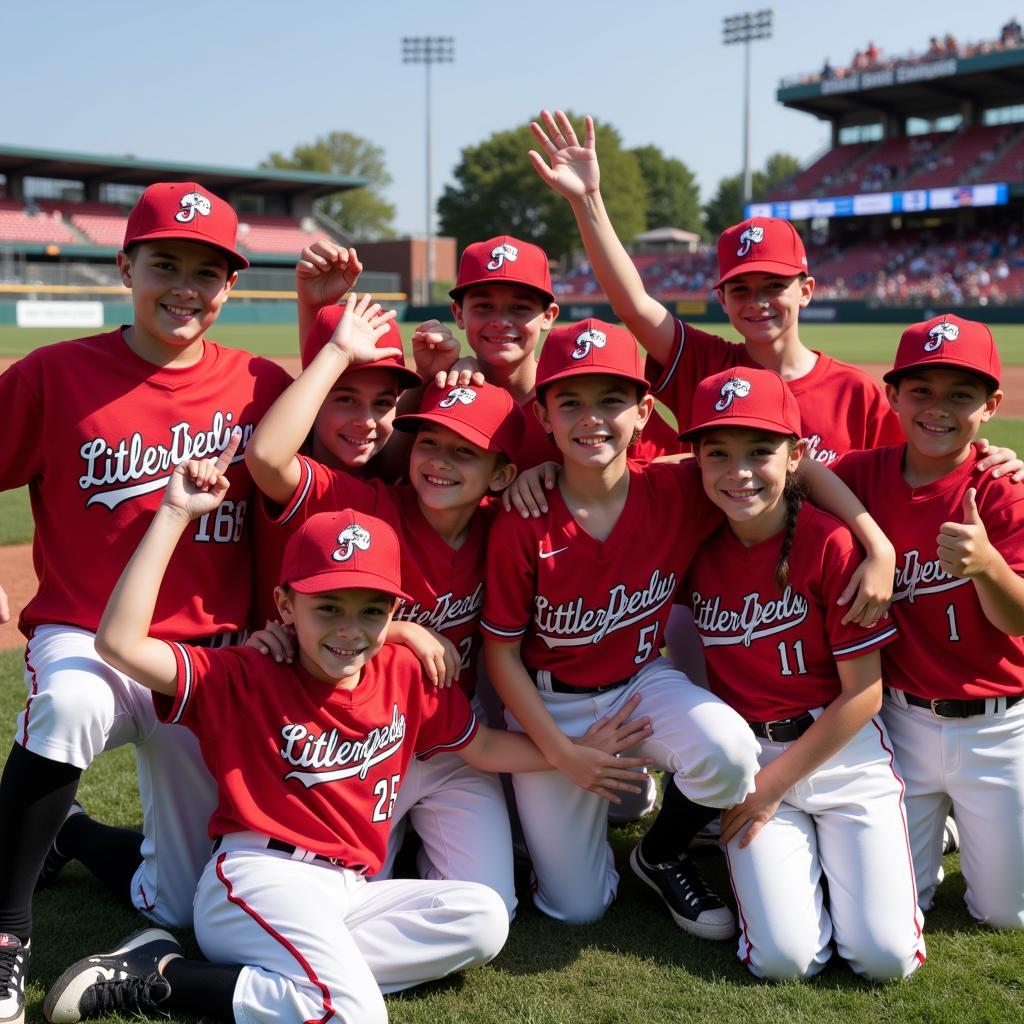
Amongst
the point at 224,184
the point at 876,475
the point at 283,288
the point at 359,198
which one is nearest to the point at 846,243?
the point at 283,288

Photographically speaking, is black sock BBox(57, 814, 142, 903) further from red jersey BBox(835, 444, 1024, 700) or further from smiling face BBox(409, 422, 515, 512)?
red jersey BBox(835, 444, 1024, 700)

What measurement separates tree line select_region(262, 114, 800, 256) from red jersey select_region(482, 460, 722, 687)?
51.3 m

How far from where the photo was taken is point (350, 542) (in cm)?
256

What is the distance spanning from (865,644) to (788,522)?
0.38 metres

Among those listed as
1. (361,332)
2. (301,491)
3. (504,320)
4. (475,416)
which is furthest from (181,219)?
(504,320)

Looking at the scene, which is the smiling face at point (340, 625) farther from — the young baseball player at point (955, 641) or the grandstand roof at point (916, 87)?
the grandstand roof at point (916, 87)

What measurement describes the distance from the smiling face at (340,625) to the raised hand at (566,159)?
1.60m

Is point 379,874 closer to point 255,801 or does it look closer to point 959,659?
point 255,801

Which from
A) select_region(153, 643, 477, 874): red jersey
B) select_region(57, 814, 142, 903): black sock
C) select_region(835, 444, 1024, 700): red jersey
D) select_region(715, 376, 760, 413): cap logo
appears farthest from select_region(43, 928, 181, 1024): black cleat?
select_region(835, 444, 1024, 700): red jersey

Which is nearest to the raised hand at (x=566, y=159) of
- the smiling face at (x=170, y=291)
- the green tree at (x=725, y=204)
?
the smiling face at (x=170, y=291)

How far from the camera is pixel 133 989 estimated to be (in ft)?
8.07

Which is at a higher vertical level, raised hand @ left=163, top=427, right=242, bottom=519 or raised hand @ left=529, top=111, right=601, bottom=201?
raised hand @ left=529, top=111, right=601, bottom=201

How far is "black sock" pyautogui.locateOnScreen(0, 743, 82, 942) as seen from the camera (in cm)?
254

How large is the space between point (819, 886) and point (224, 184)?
52.4 meters
